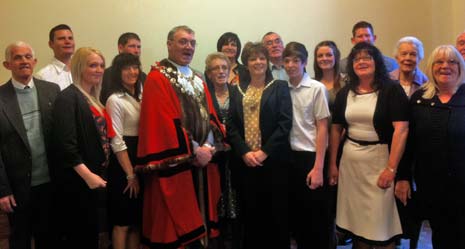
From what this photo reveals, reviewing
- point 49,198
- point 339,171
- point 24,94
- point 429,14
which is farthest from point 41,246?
point 429,14

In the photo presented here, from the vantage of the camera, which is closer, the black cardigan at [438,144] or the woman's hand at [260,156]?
the black cardigan at [438,144]

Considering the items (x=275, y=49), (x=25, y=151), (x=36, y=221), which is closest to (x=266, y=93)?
(x=275, y=49)

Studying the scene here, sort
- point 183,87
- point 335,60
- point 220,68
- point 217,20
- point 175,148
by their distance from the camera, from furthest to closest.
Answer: point 217,20 → point 335,60 → point 220,68 → point 183,87 → point 175,148

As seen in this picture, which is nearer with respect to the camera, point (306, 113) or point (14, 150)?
point (14, 150)

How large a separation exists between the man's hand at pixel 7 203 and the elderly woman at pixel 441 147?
2.24m

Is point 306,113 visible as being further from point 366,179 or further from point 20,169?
point 20,169

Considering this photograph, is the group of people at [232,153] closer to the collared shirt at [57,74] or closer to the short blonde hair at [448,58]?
the short blonde hair at [448,58]

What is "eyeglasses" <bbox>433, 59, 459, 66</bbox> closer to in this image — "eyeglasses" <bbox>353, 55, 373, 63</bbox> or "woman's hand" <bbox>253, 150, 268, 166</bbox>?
"eyeglasses" <bbox>353, 55, 373, 63</bbox>

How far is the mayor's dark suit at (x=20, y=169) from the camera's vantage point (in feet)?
7.22

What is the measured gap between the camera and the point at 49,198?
235cm

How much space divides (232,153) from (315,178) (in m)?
0.57

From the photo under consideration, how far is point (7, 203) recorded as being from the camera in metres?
2.15

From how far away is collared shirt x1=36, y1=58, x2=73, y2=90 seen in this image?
2965 mm

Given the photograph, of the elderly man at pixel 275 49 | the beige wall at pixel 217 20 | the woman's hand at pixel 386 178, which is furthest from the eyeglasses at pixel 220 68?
the beige wall at pixel 217 20
